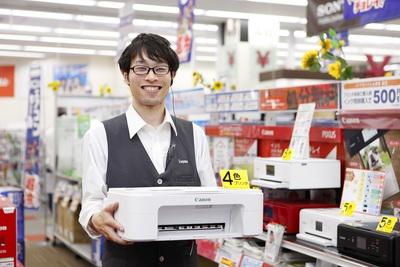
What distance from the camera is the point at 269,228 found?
3408 mm

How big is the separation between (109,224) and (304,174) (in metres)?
1.78

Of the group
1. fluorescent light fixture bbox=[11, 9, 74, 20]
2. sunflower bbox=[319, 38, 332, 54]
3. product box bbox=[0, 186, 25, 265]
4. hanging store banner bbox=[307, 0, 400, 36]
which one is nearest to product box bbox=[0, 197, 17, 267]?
product box bbox=[0, 186, 25, 265]

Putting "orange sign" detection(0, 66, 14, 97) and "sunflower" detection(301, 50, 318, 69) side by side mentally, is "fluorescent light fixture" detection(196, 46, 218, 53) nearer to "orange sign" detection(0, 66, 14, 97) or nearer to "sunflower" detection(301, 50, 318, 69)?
"orange sign" detection(0, 66, 14, 97)

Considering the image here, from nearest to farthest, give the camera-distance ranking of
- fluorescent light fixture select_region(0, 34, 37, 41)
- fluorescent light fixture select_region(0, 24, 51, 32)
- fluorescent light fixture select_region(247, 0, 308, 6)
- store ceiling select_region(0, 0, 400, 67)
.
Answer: fluorescent light fixture select_region(247, 0, 308, 6) → store ceiling select_region(0, 0, 400, 67) → fluorescent light fixture select_region(0, 24, 51, 32) → fluorescent light fixture select_region(0, 34, 37, 41)

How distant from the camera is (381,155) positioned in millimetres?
3189

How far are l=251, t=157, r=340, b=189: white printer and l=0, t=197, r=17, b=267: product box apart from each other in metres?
1.70

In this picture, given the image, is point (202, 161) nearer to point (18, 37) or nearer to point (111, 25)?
point (111, 25)

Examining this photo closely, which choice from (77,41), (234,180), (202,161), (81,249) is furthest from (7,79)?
(234,180)

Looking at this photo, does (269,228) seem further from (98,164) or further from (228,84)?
(228,84)

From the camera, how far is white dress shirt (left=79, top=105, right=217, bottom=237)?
204 centimetres

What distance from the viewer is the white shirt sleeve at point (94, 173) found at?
2.01 m

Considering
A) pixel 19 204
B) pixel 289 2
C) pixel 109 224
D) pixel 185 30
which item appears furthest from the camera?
pixel 289 2

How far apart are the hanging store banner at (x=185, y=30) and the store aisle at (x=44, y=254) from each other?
2803mm

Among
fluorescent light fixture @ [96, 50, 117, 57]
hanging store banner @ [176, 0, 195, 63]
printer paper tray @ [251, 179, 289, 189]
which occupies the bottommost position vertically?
printer paper tray @ [251, 179, 289, 189]
